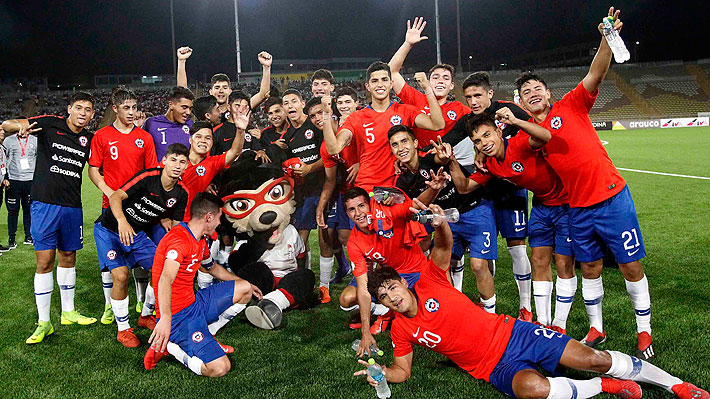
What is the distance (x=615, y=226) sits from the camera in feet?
12.6

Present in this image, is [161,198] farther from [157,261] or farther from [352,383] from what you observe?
[352,383]

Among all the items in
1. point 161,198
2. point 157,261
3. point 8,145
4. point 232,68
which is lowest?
point 157,261

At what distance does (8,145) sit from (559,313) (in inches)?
396

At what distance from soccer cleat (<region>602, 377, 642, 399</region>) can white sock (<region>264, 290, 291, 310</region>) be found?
323cm

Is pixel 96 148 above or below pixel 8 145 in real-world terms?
below

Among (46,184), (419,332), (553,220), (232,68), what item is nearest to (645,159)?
(553,220)

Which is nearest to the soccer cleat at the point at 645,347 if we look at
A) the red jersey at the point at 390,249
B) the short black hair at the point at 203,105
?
the red jersey at the point at 390,249

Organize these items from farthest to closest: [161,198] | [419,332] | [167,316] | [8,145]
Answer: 1. [8,145]
2. [161,198]
3. [167,316]
4. [419,332]

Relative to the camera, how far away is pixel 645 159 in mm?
17781

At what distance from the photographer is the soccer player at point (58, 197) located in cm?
512

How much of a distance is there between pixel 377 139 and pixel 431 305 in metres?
1.91

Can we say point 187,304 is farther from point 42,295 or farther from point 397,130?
point 397,130

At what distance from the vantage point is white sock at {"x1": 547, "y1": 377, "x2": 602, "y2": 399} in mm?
3125

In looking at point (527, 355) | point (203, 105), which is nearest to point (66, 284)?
point (203, 105)
